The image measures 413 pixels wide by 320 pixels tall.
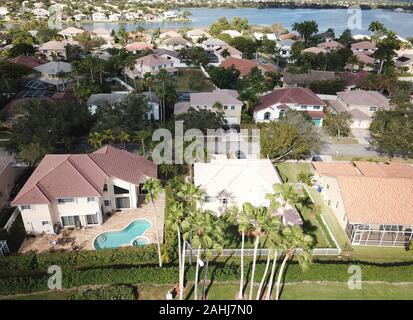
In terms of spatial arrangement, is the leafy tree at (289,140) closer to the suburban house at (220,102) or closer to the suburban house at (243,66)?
the suburban house at (220,102)

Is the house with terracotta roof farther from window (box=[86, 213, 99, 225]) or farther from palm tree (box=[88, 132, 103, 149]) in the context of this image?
palm tree (box=[88, 132, 103, 149])

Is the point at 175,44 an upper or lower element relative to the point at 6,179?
upper

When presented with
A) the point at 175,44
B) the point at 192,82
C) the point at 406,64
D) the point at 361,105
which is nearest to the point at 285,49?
the point at 406,64

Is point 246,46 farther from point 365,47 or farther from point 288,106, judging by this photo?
point 288,106

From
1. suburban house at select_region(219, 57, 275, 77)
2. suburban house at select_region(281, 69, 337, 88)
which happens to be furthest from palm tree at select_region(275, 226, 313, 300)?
suburban house at select_region(219, 57, 275, 77)

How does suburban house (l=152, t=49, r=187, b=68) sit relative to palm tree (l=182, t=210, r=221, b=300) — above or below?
above

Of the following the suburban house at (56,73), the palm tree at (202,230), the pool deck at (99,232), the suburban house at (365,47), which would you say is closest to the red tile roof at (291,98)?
the pool deck at (99,232)

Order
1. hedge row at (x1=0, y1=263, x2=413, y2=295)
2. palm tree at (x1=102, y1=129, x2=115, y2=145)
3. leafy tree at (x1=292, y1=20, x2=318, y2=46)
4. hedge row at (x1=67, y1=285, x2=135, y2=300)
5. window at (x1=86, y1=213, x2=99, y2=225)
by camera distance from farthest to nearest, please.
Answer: leafy tree at (x1=292, y1=20, x2=318, y2=46) → palm tree at (x1=102, y1=129, x2=115, y2=145) → window at (x1=86, y1=213, x2=99, y2=225) → hedge row at (x1=0, y1=263, x2=413, y2=295) → hedge row at (x1=67, y1=285, x2=135, y2=300)
